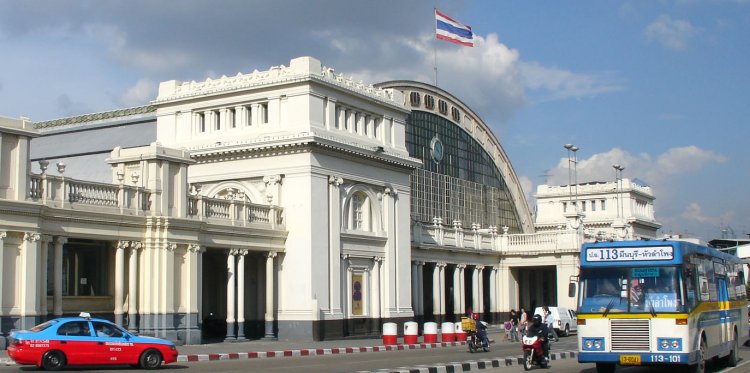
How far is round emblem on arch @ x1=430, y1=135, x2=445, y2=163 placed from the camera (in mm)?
74750

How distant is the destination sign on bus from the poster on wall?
28242 millimetres

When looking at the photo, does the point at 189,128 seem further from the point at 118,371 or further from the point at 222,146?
the point at 118,371

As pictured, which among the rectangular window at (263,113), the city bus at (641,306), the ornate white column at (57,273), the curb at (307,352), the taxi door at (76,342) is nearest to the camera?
the city bus at (641,306)

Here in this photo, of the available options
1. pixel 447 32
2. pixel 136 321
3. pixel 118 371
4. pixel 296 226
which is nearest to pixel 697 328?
pixel 118 371

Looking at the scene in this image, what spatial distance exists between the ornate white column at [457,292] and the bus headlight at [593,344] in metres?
43.4

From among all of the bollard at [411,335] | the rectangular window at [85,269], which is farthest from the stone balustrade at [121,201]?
the bollard at [411,335]

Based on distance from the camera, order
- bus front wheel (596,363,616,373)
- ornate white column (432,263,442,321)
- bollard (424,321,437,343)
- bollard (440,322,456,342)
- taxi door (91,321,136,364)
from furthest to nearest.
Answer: ornate white column (432,263,442,321)
bollard (440,322,456,342)
bollard (424,321,437,343)
taxi door (91,321,136,364)
bus front wheel (596,363,616,373)

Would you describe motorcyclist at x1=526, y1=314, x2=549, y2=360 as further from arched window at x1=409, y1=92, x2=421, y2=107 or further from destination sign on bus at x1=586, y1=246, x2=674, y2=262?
arched window at x1=409, y1=92, x2=421, y2=107

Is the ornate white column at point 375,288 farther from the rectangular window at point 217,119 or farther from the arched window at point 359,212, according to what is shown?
the rectangular window at point 217,119

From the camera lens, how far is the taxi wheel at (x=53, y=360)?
85.4 ft

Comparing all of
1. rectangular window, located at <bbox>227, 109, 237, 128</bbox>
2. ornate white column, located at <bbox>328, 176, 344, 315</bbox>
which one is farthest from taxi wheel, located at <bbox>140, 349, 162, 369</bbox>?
rectangular window, located at <bbox>227, 109, 237, 128</bbox>

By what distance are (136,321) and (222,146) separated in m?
13.2

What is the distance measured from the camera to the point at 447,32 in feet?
215

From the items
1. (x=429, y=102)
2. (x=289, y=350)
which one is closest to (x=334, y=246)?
(x=289, y=350)
